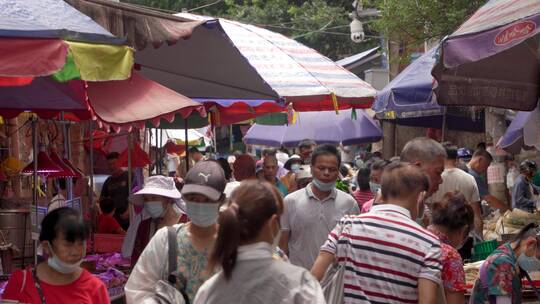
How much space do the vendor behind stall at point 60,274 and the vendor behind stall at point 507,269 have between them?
8.11 feet

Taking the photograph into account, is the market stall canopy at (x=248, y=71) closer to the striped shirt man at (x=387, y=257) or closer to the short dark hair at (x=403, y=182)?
the short dark hair at (x=403, y=182)

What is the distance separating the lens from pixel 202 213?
530 centimetres

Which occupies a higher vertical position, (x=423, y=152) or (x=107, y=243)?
(x=423, y=152)

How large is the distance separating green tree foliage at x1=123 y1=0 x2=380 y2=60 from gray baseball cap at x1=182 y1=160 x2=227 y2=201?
2857 cm

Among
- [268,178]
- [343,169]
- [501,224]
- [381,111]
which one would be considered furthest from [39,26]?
[343,169]

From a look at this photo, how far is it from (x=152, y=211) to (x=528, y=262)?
116 inches

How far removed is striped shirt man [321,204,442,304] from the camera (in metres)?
5.09

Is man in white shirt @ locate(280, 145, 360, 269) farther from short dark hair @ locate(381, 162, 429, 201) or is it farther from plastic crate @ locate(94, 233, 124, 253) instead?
plastic crate @ locate(94, 233, 124, 253)

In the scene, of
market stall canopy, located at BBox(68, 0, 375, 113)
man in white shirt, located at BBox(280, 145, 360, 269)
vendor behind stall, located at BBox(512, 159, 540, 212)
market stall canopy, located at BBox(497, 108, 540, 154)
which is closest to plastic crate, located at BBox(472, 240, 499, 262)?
market stall canopy, located at BBox(497, 108, 540, 154)

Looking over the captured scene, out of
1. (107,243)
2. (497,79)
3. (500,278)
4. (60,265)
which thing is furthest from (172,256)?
(107,243)

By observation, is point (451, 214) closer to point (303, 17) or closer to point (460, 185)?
point (460, 185)

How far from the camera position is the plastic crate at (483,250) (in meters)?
8.80

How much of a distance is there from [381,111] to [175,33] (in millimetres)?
4134

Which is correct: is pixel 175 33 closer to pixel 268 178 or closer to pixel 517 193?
pixel 268 178
